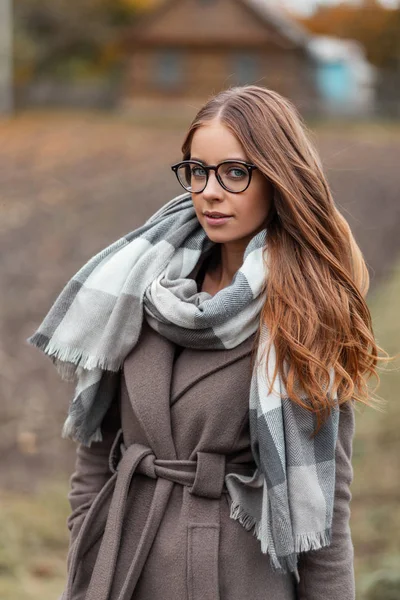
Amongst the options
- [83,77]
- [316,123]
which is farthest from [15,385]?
[83,77]

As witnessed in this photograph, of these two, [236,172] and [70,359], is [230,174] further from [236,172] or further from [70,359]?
[70,359]

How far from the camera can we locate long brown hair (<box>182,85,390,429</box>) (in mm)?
1939

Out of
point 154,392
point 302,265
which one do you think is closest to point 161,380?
point 154,392

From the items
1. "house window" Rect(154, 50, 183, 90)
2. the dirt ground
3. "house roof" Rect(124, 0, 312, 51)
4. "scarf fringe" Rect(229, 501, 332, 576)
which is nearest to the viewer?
"scarf fringe" Rect(229, 501, 332, 576)

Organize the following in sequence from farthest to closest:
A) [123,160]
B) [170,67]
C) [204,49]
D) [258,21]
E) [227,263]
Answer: [170,67]
[204,49]
[258,21]
[123,160]
[227,263]

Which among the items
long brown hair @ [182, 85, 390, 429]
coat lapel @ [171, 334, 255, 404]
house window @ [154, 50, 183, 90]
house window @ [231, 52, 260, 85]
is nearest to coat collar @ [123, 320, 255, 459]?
coat lapel @ [171, 334, 255, 404]

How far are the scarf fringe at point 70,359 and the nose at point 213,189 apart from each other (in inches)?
16.0

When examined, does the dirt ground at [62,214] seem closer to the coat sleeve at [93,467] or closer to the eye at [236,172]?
the eye at [236,172]

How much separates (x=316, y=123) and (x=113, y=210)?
15.3 metres

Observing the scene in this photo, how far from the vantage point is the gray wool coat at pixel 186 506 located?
6.48 feet

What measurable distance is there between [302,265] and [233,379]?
0.93 ft

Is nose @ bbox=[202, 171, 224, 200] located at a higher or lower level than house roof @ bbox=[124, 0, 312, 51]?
higher

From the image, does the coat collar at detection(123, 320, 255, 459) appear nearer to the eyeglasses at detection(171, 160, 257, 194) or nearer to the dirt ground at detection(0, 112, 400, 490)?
the eyeglasses at detection(171, 160, 257, 194)

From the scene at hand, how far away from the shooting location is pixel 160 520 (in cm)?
201
